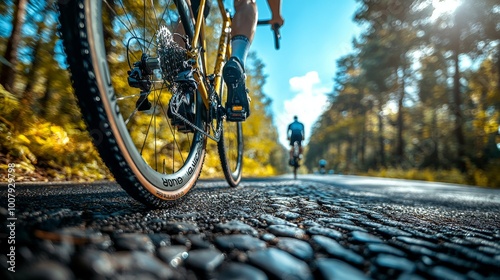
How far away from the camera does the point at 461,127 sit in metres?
13.9

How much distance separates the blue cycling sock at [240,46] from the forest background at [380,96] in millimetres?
1408

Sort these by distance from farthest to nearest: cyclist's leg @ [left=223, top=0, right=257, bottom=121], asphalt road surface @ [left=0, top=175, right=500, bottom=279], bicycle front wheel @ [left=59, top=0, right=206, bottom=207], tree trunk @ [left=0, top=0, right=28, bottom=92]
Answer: tree trunk @ [left=0, top=0, right=28, bottom=92]
cyclist's leg @ [left=223, top=0, right=257, bottom=121]
bicycle front wheel @ [left=59, top=0, right=206, bottom=207]
asphalt road surface @ [left=0, top=175, right=500, bottom=279]

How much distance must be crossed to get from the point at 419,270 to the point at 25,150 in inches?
159

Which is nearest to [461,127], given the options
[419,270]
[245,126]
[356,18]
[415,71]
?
[415,71]

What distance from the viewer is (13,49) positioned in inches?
115

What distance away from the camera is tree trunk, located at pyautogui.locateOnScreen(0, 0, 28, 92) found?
290 centimetres

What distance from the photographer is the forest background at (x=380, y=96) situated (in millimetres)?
3020

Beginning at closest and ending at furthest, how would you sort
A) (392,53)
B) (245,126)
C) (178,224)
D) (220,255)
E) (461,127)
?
(220,255)
(178,224)
(245,126)
(461,127)
(392,53)

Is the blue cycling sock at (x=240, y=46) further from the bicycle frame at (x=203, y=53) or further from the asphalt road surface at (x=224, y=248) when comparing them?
the asphalt road surface at (x=224, y=248)

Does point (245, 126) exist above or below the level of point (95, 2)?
above

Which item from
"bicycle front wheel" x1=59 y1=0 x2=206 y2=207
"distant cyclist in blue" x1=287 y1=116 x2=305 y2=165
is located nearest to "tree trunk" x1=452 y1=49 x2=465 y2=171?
"distant cyclist in blue" x1=287 y1=116 x2=305 y2=165

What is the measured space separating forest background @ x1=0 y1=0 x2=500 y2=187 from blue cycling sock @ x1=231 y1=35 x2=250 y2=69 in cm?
141

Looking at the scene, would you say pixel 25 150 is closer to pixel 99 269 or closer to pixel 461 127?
pixel 99 269

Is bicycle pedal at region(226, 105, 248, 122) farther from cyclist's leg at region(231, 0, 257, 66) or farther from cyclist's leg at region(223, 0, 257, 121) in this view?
cyclist's leg at region(231, 0, 257, 66)
